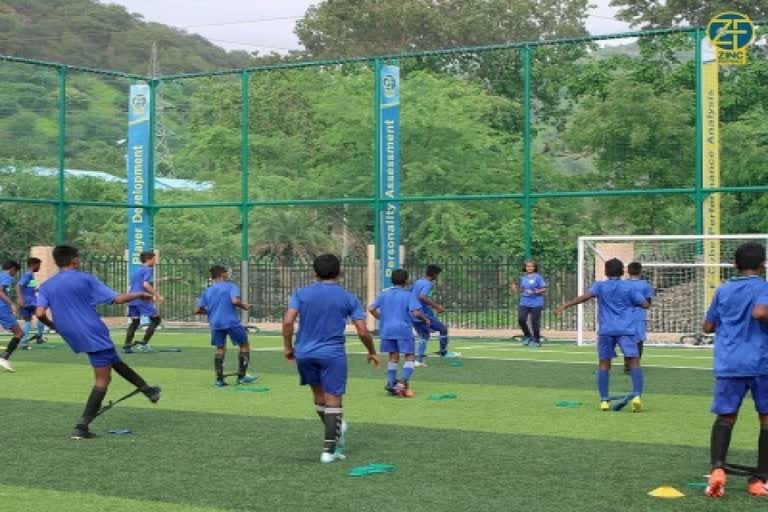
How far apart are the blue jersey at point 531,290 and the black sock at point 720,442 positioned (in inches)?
663

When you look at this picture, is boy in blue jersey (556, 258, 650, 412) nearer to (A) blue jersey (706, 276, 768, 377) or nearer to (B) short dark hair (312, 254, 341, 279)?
(B) short dark hair (312, 254, 341, 279)

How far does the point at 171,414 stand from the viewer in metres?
14.4

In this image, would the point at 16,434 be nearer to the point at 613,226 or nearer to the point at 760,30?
the point at 760,30

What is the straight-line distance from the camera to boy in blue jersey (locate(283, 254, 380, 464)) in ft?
36.2

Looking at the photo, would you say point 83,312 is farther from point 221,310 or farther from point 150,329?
point 150,329

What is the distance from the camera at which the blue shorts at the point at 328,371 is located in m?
11.1

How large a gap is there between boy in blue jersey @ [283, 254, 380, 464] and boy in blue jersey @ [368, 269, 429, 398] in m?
5.34

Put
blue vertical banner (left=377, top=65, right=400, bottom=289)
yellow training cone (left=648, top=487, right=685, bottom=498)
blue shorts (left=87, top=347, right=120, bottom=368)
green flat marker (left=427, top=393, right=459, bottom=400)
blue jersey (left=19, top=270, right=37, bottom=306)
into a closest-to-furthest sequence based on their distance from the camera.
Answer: yellow training cone (left=648, top=487, right=685, bottom=498) → blue shorts (left=87, top=347, right=120, bottom=368) → green flat marker (left=427, top=393, right=459, bottom=400) → blue jersey (left=19, top=270, right=37, bottom=306) → blue vertical banner (left=377, top=65, right=400, bottom=289)

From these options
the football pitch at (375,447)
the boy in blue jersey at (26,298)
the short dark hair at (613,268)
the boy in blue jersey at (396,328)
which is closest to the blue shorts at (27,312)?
the boy in blue jersey at (26,298)

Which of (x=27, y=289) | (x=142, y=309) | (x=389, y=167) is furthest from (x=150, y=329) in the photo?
(x=389, y=167)

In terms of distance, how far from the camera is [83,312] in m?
12.6

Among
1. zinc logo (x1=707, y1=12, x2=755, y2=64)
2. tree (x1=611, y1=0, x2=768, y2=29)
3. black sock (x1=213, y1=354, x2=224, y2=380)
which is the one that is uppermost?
tree (x1=611, y1=0, x2=768, y2=29)

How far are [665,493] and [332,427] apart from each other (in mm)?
2983

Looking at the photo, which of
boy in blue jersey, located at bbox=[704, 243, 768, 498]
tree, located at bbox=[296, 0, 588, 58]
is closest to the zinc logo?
boy in blue jersey, located at bbox=[704, 243, 768, 498]
